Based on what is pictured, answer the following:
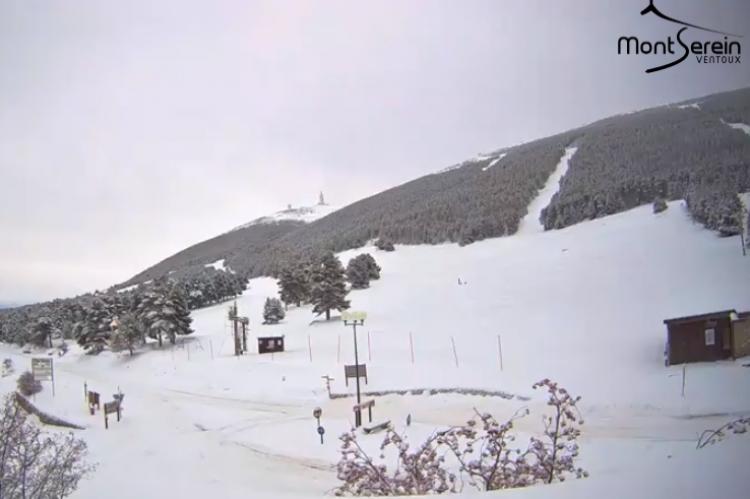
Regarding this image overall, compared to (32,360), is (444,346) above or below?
below

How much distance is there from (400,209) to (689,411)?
52983 millimetres

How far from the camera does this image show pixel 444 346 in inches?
668

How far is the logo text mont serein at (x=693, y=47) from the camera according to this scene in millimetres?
3902

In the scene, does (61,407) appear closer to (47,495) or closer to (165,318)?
(47,495)

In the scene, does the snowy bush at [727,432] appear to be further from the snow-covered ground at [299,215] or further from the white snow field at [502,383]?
the snow-covered ground at [299,215]

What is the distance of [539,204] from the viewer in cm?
4309

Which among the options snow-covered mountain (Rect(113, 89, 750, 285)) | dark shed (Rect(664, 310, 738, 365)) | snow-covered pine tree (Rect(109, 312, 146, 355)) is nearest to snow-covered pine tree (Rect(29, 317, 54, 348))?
snow-covered mountain (Rect(113, 89, 750, 285))

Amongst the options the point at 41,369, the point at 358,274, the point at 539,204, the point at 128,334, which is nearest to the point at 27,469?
the point at 41,369

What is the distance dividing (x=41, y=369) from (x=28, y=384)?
1029mm

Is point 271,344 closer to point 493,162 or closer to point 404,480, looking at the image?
point 404,480

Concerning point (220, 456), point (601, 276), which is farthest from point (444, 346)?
point (220, 456)

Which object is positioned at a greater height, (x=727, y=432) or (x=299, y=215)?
(x=299, y=215)

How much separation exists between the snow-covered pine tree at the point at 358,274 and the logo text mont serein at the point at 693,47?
29694 mm

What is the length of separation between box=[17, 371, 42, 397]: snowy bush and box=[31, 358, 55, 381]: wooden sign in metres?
0.16
